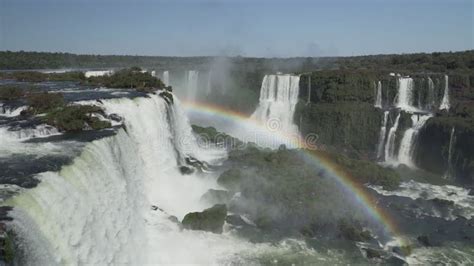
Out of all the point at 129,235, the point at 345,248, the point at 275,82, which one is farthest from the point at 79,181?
the point at 275,82

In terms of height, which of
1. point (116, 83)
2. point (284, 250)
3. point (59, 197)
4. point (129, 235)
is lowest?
point (284, 250)

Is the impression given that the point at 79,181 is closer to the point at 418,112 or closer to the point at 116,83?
the point at 116,83

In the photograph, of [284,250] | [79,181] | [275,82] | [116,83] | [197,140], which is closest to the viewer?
[79,181]

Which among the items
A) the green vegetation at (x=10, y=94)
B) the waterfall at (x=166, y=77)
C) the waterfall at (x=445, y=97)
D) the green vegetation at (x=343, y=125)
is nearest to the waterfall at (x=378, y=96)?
the green vegetation at (x=343, y=125)

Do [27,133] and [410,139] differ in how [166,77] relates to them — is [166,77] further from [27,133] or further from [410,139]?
[27,133]

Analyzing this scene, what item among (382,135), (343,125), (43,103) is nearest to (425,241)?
(382,135)

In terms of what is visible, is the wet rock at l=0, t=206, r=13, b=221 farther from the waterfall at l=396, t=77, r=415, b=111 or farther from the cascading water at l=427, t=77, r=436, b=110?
the cascading water at l=427, t=77, r=436, b=110
